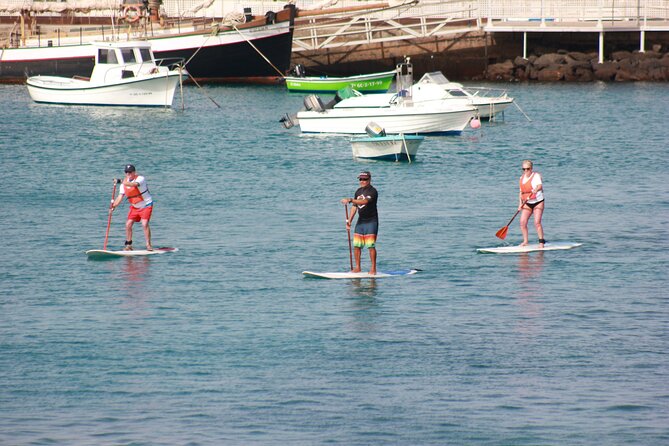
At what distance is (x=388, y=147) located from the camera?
3956 cm

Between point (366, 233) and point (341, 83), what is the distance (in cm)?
4545

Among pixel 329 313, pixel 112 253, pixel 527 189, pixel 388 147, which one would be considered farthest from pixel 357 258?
pixel 388 147

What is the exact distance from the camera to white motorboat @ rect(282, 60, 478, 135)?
44.1 meters

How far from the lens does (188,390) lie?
53.2 feet

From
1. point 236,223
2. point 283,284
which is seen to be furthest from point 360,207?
point 236,223

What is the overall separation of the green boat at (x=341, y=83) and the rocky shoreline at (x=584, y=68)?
10256mm

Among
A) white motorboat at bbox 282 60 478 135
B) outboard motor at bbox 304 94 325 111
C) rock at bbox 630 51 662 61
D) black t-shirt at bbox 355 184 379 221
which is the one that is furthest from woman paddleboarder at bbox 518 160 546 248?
rock at bbox 630 51 662 61

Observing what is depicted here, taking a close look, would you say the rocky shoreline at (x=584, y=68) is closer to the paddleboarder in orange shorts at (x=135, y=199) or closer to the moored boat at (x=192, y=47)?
the moored boat at (x=192, y=47)

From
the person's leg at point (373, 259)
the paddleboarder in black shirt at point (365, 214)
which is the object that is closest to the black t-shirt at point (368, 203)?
the paddleboarder in black shirt at point (365, 214)

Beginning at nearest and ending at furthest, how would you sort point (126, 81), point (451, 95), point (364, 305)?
point (364, 305) < point (451, 95) < point (126, 81)

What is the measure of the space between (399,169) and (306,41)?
3944 centimetres

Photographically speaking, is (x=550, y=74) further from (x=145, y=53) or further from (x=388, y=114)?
(x=388, y=114)

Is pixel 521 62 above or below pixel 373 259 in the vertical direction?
above

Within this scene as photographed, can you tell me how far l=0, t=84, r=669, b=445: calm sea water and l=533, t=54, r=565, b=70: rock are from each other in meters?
34.0
